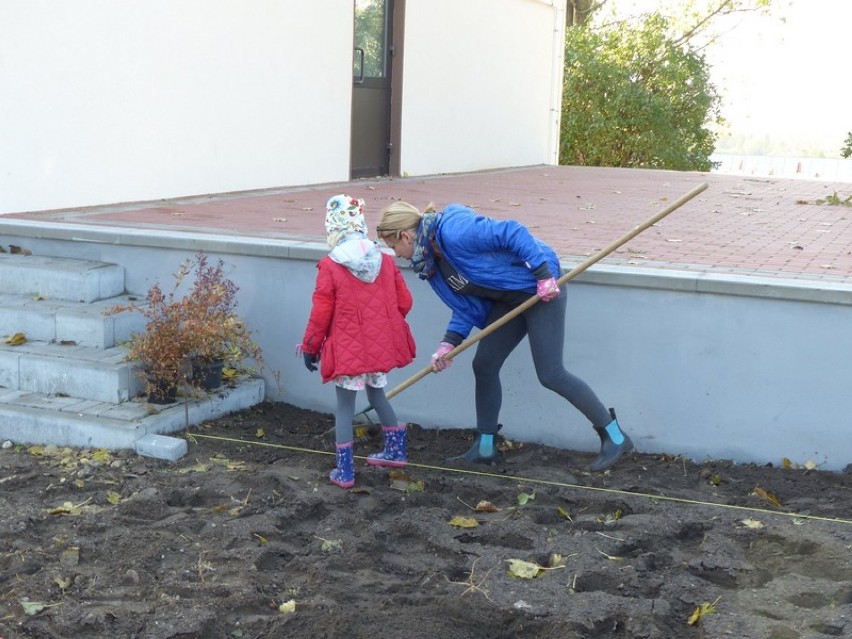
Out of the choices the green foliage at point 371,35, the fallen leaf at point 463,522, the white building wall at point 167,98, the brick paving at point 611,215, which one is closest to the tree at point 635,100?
the brick paving at point 611,215

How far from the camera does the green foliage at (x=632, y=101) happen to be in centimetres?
2120

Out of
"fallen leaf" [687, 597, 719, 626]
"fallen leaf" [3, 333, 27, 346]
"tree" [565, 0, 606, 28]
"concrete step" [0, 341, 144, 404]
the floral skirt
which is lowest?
"fallen leaf" [687, 597, 719, 626]

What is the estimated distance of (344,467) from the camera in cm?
505

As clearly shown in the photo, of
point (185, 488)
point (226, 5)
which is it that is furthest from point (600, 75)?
point (185, 488)

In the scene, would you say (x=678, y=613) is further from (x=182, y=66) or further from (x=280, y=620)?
(x=182, y=66)

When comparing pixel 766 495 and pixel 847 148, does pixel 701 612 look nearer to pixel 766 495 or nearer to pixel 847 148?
pixel 766 495

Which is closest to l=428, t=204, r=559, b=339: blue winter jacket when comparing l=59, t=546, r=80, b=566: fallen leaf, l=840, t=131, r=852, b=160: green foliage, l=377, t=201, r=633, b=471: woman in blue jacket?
l=377, t=201, r=633, b=471: woman in blue jacket

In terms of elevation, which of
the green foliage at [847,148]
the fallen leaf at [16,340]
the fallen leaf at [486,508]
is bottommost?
the fallen leaf at [486,508]

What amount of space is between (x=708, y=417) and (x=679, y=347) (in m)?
0.40

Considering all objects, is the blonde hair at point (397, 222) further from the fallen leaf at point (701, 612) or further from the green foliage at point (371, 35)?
the green foliage at point (371, 35)

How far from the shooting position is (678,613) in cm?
370

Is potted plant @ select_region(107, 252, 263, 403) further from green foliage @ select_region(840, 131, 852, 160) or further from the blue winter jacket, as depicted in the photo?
green foliage @ select_region(840, 131, 852, 160)

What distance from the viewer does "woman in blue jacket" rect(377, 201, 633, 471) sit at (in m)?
4.83

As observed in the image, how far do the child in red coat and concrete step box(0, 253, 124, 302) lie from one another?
2024 millimetres
